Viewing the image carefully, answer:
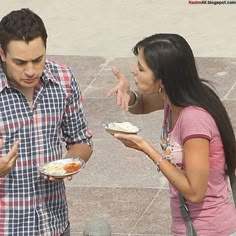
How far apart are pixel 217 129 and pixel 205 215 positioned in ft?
1.51

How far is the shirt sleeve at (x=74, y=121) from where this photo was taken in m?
4.74

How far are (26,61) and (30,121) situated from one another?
31cm

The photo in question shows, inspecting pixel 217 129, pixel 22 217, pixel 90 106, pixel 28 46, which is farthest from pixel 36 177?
pixel 90 106

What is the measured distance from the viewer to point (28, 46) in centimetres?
445

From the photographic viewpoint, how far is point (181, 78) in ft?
15.1

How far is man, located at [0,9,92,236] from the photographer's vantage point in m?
4.46

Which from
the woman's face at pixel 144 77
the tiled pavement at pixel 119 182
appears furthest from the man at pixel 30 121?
the tiled pavement at pixel 119 182

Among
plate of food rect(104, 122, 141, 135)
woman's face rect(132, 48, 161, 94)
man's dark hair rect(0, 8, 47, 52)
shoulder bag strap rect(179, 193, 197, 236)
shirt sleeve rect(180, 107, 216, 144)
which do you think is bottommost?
shoulder bag strap rect(179, 193, 197, 236)

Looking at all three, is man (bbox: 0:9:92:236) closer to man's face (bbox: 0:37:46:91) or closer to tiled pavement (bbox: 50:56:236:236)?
man's face (bbox: 0:37:46:91)

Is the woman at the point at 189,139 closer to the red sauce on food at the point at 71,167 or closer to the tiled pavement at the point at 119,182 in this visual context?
the red sauce on food at the point at 71,167

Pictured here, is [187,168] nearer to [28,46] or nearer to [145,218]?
[28,46]

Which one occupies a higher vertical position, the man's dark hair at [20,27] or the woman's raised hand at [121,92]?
the man's dark hair at [20,27]

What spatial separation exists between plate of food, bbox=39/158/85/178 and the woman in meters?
0.29

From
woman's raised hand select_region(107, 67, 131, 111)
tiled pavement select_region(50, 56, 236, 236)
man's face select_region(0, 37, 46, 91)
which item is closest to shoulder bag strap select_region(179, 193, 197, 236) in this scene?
woman's raised hand select_region(107, 67, 131, 111)
